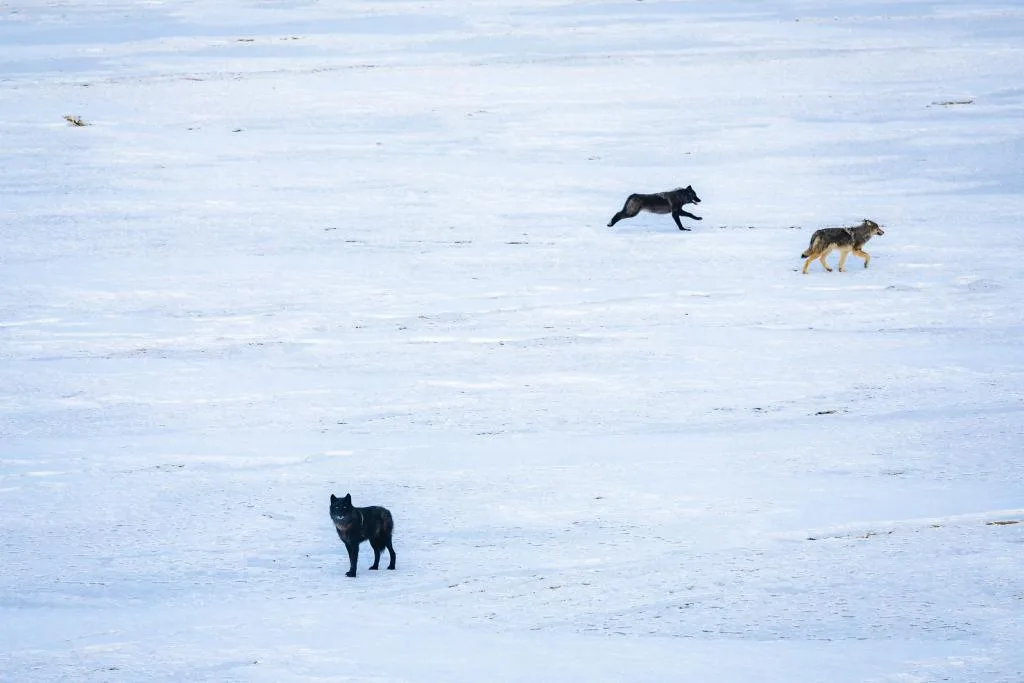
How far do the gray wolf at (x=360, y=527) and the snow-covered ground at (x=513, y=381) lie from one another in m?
0.17

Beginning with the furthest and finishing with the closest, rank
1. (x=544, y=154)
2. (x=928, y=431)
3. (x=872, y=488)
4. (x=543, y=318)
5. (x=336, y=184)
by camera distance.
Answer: (x=544, y=154) → (x=336, y=184) → (x=543, y=318) → (x=928, y=431) → (x=872, y=488)

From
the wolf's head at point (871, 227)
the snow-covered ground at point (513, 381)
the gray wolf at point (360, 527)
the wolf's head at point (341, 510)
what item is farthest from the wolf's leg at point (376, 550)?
the wolf's head at point (871, 227)

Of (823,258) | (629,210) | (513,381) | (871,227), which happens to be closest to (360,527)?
(513,381)

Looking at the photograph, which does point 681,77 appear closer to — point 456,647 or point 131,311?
point 131,311

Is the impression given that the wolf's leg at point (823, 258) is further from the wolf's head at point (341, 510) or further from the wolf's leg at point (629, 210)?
the wolf's head at point (341, 510)

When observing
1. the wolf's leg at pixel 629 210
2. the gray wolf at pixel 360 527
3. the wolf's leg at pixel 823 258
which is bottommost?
the gray wolf at pixel 360 527

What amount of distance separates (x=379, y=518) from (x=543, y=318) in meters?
4.74

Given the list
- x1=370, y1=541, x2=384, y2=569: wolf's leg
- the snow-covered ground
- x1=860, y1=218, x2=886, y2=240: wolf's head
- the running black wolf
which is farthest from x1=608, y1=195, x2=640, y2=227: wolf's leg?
x1=370, y1=541, x2=384, y2=569: wolf's leg

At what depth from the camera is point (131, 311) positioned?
38.6 feet

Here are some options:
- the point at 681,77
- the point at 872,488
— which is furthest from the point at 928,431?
the point at 681,77

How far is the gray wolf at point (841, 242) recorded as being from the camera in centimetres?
1260

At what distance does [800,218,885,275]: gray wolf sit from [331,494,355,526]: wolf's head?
22.4 ft

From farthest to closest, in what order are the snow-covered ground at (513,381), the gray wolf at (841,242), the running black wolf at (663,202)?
the running black wolf at (663,202) → the gray wolf at (841,242) → the snow-covered ground at (513,381)

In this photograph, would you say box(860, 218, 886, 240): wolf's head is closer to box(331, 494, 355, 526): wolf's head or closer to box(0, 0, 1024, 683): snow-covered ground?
box(0, 0, 1024, 683): snow-covered ground
